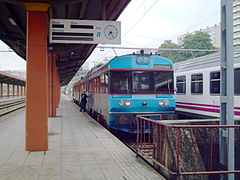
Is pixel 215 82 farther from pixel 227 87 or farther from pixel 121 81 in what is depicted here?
pixel 227 87

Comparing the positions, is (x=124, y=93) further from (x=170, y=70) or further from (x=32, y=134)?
(x=32, y=134)

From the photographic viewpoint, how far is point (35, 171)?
18.9ft

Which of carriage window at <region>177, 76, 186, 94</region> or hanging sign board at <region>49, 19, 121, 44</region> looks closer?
hanging sign board at <region>49, 19, 121, 44</region>

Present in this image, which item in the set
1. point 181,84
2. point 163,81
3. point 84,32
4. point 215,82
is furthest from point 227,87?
point 181,84

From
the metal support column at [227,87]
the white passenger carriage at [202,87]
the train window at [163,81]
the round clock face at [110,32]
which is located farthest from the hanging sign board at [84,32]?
the white passenger carriage at [202,87]

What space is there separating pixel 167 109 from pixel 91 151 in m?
4.19

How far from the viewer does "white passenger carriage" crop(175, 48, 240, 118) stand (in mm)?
11036

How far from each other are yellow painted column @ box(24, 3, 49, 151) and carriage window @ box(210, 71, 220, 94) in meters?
6.87

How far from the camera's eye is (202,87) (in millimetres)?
12625

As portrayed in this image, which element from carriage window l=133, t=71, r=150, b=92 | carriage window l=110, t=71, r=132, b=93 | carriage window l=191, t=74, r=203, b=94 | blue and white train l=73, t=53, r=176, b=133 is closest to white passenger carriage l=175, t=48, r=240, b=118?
carriage window l=191, t=74, r=203, b=94

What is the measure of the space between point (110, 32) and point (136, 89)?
2692 millimetres

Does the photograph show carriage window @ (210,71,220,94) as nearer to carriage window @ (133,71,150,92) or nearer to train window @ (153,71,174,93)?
train window @ (153,71,174,93)

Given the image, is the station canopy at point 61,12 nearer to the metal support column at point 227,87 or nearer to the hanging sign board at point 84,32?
the hanging sign board at point 84,32

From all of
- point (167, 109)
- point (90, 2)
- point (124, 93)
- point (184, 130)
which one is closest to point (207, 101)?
point (167, 109)
